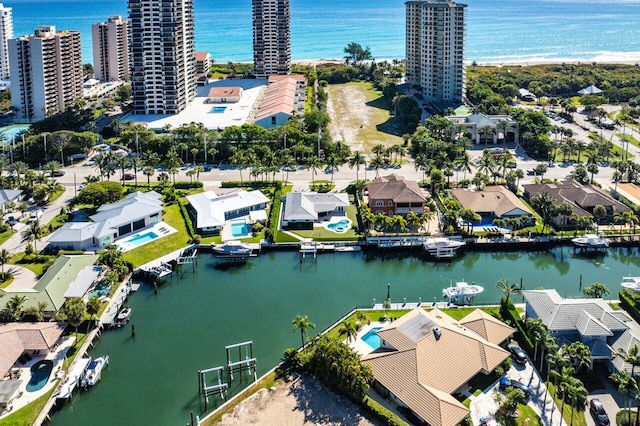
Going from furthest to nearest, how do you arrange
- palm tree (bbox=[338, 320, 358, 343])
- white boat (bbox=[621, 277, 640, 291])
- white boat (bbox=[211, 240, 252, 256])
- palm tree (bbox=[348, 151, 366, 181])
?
palm tree (bbox=[348, 151, 366, 181]) → white boat (bbox=[211, 240, 252, 256]) → white boat (bbox=[621, 277, 640, 291]) → palm tree (bbox=[338, 320, 358, 343])

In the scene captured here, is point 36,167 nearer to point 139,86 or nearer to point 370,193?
point 139,86

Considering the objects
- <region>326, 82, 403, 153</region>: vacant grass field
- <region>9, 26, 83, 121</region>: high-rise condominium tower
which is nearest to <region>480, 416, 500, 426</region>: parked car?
<region>326, 82, 403, 153</region>: vacant grass field

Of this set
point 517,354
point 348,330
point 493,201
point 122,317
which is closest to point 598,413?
point 517,354

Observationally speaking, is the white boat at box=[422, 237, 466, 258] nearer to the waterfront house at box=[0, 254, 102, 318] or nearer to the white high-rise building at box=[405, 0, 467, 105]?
the waterfront house at box=[0, 254, 102, 318]

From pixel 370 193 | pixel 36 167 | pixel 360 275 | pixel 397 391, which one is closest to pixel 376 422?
pixel 397 391

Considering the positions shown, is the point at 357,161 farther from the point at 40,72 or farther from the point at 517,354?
the point at 40,72

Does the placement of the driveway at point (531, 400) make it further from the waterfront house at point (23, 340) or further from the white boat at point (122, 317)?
the waterfront house at point (23, 340)
